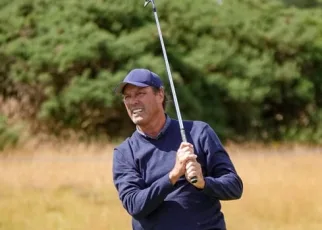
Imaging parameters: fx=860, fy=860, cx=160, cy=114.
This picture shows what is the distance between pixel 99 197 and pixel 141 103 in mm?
6357

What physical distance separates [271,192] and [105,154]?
425 cm

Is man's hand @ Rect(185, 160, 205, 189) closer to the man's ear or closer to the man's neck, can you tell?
the man's neck

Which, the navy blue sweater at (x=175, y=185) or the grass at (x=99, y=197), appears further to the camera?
the grass at (x=99, y=197)

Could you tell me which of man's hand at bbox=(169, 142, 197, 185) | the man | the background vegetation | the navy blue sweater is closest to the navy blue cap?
the man

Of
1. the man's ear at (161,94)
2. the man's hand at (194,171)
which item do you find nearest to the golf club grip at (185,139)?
the man's hand at (194,171)

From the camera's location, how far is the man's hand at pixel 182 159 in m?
3.33

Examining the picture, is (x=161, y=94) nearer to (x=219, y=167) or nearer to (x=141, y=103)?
(x=141, y=103)

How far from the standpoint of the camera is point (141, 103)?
142 inches

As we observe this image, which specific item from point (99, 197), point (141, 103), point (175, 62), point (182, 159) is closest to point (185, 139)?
point (182, 159)

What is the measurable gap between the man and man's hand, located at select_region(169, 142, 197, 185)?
0.04 metres

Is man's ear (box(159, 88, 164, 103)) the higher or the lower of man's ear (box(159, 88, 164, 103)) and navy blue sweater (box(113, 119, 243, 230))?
the higher

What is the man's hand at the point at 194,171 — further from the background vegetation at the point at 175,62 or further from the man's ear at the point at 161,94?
the background vegetation at the point at 175,62

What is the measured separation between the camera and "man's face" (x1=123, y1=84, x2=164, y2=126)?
142 inches

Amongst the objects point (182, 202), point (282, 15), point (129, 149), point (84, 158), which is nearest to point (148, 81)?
point (129, 149)
